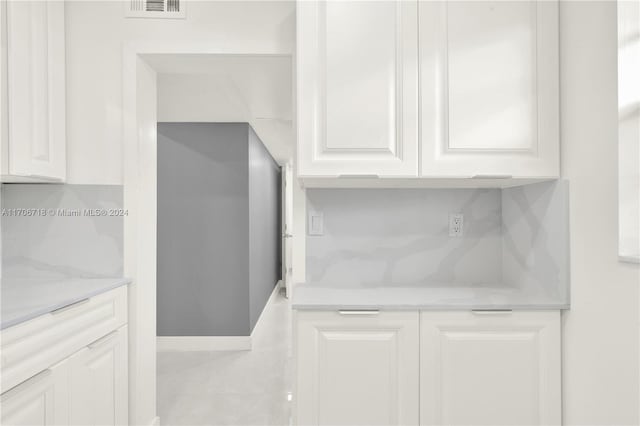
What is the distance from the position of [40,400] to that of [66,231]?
91 cm

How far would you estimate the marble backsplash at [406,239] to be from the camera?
2025 millimetres

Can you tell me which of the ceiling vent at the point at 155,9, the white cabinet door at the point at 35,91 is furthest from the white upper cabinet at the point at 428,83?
the white cabinet door at the point at 35,91

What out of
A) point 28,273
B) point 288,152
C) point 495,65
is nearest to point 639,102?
point 495,65

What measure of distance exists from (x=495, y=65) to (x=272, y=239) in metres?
4.56

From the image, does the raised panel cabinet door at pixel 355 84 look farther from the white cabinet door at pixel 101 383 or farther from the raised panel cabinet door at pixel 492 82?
the white cabinet door at pixel 101 383

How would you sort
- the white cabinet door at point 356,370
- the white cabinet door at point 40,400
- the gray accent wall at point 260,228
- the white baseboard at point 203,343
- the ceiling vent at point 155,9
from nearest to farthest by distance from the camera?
the white cabinet door at point 40,400
the white cabinet door at point 356,370
the ceiling vent at point 155,9
the white baseboard at point 203,343
the gray accent wall at point 260,228

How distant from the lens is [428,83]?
63.5 inches

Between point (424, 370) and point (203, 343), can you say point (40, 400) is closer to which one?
point (424, 370)

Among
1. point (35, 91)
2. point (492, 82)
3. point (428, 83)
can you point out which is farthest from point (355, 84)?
point (35, 91)

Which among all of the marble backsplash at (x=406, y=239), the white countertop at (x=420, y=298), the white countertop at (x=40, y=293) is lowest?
the white countertop at (x=420, y=298)

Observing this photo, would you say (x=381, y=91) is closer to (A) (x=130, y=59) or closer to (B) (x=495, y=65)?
(B) (x=495, y=65)

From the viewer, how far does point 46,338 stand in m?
1.36

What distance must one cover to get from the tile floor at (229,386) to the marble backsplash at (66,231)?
1079mm

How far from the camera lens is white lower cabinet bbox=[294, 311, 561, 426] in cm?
152
